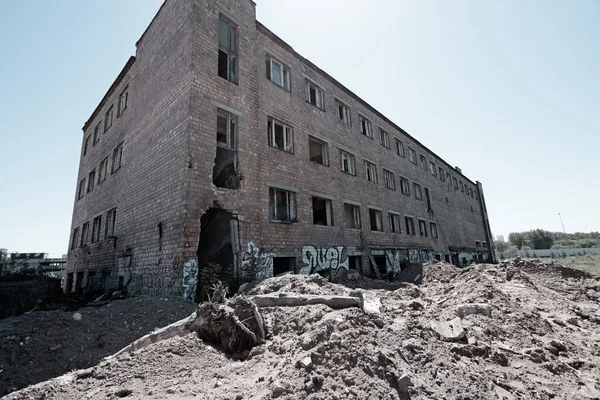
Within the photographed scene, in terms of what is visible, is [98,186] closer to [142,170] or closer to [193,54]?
[142,170]

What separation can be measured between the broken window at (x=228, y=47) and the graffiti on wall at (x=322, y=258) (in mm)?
6914

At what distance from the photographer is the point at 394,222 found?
17234 mm

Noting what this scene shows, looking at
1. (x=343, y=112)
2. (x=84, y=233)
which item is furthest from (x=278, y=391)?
(x=84, y=233)

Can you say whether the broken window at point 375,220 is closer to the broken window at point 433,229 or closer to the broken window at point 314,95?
the broken window at point 314,95

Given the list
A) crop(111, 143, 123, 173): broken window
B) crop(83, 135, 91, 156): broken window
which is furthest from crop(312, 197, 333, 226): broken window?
crop(83, 135, 91, 156): broken window

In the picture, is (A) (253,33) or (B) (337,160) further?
(B) (337,160)

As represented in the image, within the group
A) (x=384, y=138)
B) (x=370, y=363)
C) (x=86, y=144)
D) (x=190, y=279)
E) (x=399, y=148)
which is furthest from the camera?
(x=399, y=148)

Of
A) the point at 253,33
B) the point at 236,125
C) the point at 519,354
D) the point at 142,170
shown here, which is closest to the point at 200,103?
the point at 236,125

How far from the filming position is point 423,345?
345 centimetres

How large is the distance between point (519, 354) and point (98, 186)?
669 inches

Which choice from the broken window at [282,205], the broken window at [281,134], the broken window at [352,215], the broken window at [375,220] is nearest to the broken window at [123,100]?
the broken window at [281,134]

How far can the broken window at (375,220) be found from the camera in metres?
15.6

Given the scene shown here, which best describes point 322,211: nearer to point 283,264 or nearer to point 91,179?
point 283,264

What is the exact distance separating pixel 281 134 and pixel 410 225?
12077 mm
